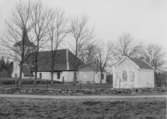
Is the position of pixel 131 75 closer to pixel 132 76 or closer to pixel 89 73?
pixel 132 76

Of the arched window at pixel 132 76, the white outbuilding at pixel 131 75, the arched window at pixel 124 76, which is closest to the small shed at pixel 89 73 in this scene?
the white outbuilding at pixel 131 75

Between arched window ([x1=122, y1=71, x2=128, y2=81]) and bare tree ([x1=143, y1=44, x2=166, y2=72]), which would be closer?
arched window ([x1=122, y1=71, x2=128, y2=81])

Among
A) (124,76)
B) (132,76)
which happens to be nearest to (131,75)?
(132,76)

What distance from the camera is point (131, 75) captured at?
33.1 metres

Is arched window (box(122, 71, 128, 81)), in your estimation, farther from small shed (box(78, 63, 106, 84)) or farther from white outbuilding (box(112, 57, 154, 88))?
small shed (box(78, 63, 106, 84))

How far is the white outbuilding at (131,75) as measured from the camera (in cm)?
3282

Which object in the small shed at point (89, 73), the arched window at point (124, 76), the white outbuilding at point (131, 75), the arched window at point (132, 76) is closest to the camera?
the white outbuilding at point (131, 75)

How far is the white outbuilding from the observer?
32.8m

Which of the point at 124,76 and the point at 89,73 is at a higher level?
the point at 89,73

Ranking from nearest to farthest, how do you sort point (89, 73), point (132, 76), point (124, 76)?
point (132, 76)
point (124, 76)
point (89, 73)

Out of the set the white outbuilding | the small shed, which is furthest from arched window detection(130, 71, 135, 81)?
the small shed

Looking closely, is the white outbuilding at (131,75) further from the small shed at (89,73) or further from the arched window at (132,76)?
the small shed at (89,73)

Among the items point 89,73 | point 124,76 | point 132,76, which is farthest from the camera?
point 89,73

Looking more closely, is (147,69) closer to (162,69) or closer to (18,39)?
(18,39)
